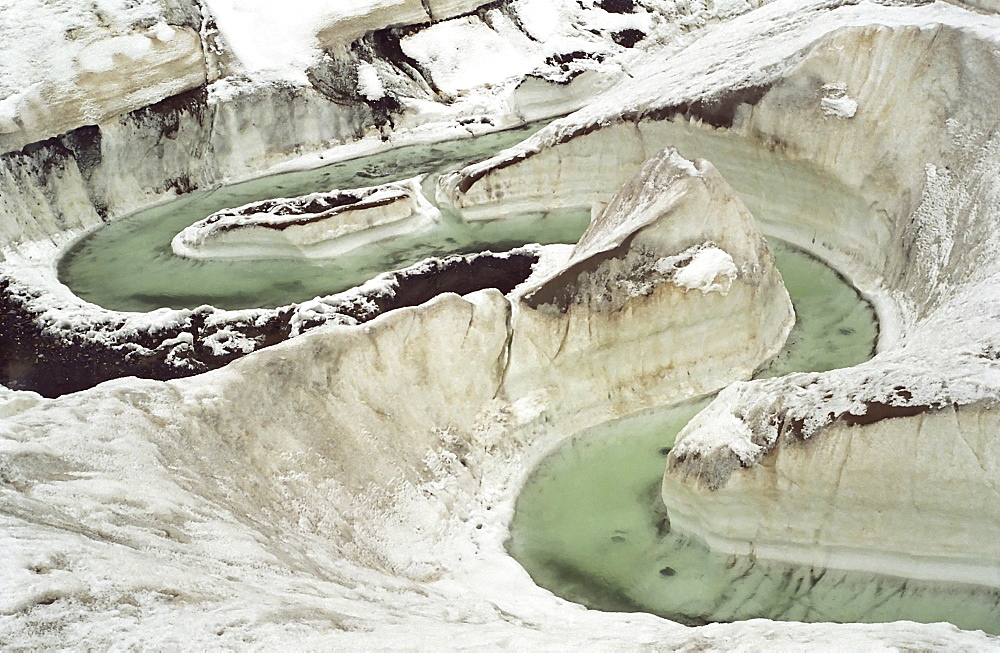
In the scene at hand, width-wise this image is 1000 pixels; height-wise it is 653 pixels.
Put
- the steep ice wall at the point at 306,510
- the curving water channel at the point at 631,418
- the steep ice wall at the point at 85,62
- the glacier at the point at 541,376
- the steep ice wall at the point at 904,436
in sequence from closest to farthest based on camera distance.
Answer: the steep ice wall at the point at 306,510 < the glacier at the point at 541,376 < the steep ice wall at the point at 904,436 < the curving water channel at the point at 631,418 < the steep ice wall at the point at 85,62

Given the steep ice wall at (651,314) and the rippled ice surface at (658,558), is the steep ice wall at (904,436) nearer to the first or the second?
the rippled ice surface at (658,558)

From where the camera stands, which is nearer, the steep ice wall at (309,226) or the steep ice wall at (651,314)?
the steep ice wall at (651,314)

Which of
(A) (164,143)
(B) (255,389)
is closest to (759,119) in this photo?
(B) (255,389)

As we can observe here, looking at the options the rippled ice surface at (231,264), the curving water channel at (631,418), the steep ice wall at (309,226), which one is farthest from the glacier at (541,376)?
the steep ice wall at (309,226)

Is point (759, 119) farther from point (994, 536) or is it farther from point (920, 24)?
point (994, 536)

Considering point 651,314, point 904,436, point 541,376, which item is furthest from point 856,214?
point 904,436

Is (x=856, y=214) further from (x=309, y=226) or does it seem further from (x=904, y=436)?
(x=309, y=226)
